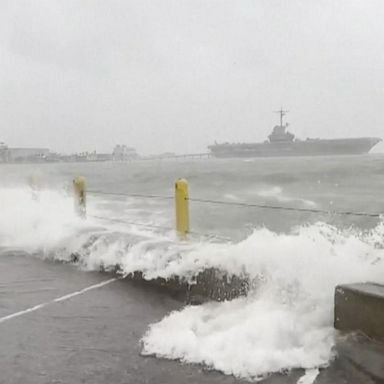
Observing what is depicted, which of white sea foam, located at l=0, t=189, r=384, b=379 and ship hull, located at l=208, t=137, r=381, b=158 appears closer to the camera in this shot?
white sea foam, located at l=0, t=189, r=384, b=379

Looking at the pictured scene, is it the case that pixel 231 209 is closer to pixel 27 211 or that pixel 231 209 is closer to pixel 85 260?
pixel 27 211

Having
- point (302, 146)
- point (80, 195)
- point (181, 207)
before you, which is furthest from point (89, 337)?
point (302, 146)

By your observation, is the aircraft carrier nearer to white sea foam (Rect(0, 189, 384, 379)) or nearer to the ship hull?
the ship hull

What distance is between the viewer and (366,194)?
28.4 meters

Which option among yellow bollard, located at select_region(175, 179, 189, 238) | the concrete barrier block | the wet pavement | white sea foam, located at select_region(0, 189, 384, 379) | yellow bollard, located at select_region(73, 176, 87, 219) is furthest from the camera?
yellow bollard, located at select_region(73, 176, 87, 219)

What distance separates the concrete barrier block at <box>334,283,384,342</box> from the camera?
3.85 metres

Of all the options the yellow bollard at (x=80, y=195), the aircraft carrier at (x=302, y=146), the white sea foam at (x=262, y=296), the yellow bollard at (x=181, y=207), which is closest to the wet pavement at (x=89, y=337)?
the white sea foam at (x=262, y=296)

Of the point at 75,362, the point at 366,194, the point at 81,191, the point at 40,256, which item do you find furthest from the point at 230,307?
the point at 366,194

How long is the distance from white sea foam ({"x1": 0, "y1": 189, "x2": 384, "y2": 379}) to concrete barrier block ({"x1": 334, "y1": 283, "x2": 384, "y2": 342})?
0.19 meters

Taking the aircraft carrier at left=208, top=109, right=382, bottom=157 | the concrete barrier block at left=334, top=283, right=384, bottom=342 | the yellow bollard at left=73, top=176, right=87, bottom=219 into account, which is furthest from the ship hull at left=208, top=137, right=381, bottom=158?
the concrete barrier block at left=334, top=283, right=384, bottom=342

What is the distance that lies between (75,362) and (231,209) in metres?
17.0

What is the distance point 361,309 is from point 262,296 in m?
1.31

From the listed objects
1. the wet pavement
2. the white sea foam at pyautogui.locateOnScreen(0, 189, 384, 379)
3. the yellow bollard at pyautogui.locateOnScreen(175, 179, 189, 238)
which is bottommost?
the wet pavement

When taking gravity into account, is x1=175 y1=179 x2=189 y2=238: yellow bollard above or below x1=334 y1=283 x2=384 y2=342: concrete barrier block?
above
